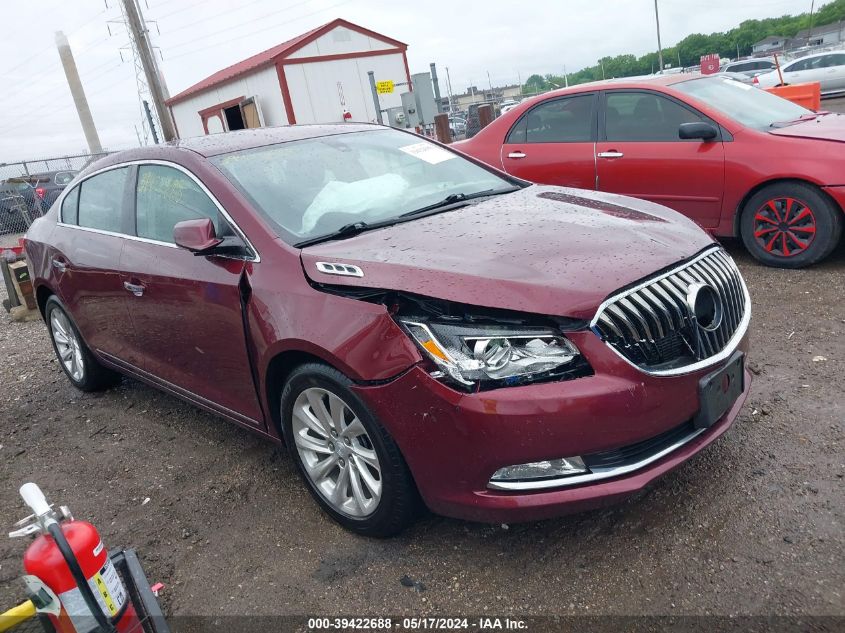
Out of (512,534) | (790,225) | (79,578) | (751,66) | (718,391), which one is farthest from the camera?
(751,66)

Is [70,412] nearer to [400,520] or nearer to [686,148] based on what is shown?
[400,520]

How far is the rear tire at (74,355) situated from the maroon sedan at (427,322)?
1243 mm

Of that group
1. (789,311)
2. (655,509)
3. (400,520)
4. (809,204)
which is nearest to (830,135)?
(809,204)

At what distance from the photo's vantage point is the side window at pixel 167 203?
3.10 meters

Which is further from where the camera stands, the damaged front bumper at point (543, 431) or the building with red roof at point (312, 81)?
the building with red roof at point (312, 81)

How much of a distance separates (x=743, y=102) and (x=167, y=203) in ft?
15.8

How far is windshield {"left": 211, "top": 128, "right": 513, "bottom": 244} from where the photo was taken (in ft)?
9.69

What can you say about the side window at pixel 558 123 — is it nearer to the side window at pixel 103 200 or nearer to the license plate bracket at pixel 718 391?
the side window at pixel 103 200

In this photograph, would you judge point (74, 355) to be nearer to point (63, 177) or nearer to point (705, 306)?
point (705, 306)

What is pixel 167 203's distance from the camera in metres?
3.40

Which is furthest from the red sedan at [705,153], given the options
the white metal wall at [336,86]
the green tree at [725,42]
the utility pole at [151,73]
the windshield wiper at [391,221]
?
the green tree at [725,42]

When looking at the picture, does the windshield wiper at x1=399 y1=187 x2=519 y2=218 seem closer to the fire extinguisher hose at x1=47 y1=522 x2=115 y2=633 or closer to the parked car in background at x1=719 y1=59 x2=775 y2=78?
the fire extinguisher hose at x1=47 y1=522 x2=115 y2=633

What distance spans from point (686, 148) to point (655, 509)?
376cm

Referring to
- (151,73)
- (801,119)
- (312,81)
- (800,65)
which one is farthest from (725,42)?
(801,119)
